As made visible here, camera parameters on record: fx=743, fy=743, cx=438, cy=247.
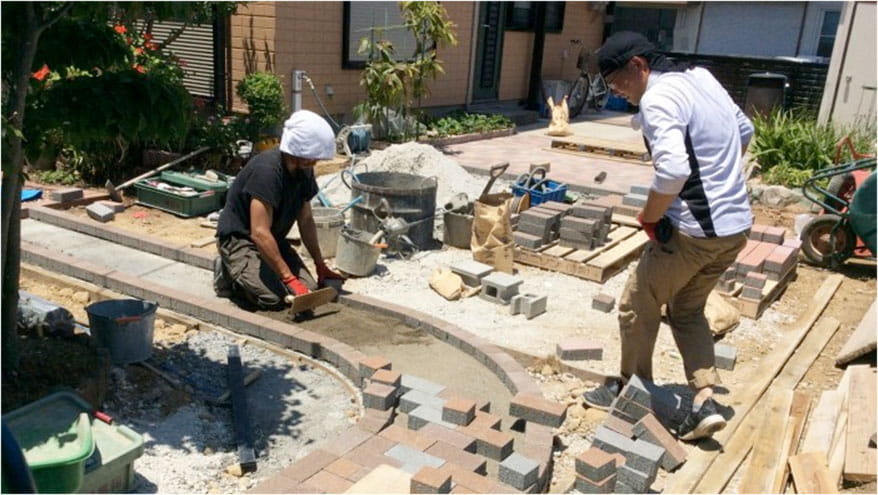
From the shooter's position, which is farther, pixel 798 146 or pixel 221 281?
pixel 798 146

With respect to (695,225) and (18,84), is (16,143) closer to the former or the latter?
(18,84)

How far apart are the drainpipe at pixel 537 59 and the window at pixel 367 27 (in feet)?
15.6

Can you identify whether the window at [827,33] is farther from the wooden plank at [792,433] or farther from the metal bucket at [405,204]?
the wooden plank at [792,433]

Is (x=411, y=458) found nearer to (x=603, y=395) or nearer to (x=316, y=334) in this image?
(x=603, y=395)

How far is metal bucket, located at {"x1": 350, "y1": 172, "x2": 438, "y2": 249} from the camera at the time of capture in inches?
263

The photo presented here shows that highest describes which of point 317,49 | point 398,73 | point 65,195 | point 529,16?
point 529,16

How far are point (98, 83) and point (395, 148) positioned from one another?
5.38m

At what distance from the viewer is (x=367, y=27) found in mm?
12117

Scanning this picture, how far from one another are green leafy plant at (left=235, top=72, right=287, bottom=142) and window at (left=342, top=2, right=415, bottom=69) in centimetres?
242

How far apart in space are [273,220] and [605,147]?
8608 mm

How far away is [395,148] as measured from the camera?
8.71 metres

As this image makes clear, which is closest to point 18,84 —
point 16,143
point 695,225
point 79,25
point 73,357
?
point 16,143

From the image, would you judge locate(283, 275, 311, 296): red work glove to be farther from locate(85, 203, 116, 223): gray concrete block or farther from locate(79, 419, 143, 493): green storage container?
locate(85, 203, 116, 223): gray concrete block

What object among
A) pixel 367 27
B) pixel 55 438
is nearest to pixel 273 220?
pixel 55 438
